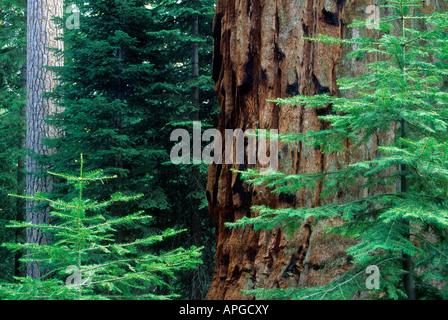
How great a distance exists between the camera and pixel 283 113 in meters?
3.79

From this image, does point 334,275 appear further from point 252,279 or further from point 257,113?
point 257,113

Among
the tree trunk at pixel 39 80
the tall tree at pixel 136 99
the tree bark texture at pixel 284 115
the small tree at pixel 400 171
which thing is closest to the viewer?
the small tree at pixel 400 171

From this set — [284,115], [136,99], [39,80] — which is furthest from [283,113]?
[39,80]

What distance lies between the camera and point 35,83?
8.84m

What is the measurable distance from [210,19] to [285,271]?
23.9 ft

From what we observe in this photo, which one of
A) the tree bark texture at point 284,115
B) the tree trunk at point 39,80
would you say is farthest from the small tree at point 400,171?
the tree trunk at point 39,80

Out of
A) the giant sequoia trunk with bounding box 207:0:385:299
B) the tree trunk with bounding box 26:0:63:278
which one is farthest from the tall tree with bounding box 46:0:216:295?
the giant sequoia trunk with bounding box 207:0:385:299

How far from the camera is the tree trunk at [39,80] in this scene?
844 centimetres

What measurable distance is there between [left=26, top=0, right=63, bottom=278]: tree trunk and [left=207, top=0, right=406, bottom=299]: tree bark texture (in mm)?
5610

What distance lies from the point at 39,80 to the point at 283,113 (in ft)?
22.7

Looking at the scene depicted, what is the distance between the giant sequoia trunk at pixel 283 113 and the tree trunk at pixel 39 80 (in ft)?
18.5

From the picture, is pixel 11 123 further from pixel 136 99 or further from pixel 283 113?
pixel 283 113

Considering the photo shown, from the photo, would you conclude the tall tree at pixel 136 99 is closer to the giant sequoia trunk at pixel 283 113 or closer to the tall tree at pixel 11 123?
the giant sequoia trunk at pixel 283 113

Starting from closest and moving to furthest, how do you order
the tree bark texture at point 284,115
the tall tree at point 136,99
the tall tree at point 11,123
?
the tree bark texture at point 284,115, the tall tree at point 136,99, the tall tree at point 11,123
